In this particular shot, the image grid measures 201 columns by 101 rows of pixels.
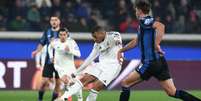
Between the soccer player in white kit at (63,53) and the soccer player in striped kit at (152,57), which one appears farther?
the soccer player in white kit at (63,53)

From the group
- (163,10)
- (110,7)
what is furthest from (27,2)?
(163,10)

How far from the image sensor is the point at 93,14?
21828 millimetres

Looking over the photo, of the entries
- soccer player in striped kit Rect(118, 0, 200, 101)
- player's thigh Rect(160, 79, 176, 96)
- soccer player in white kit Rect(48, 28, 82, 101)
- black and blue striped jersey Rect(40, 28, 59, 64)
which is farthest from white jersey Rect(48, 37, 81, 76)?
player's thigh Rect(160, 79, 176, 96)

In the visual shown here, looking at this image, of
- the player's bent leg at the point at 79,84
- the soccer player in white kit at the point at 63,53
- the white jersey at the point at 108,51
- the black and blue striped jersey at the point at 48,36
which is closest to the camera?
the player's bent leg at the point at 79,84

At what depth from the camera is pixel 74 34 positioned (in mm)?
21188

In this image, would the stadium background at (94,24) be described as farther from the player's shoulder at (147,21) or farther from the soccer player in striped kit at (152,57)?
the player's shoulder at (147,21)

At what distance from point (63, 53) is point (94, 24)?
618 cm

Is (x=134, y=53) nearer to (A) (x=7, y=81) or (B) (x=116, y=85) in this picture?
(B) (x=116, y=85)

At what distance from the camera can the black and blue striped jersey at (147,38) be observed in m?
11.5

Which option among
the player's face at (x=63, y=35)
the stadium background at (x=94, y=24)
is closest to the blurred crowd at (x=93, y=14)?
the stadium background at (x=94, y=24)

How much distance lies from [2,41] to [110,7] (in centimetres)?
337

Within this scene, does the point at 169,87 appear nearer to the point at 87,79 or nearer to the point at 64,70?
the point at 87,79

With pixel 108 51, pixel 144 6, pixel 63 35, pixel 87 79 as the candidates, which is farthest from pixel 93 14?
pixel 144 6

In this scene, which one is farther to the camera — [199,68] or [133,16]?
[133,16]
